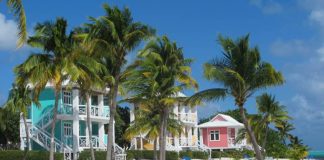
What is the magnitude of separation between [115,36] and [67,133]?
2022 cm

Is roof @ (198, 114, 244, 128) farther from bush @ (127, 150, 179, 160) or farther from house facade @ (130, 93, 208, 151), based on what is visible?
bush @ (127, 150, 179, 160)

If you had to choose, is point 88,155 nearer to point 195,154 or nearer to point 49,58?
point 49,58

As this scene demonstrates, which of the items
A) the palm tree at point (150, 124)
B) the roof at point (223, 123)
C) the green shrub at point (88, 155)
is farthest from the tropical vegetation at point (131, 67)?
the roof at point (223, 123)

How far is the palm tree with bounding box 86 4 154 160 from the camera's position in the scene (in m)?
27.7

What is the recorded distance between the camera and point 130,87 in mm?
30953

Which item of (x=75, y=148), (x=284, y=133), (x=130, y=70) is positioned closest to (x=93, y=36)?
(x=130, y=70)

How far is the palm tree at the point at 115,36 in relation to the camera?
2766 centimetres

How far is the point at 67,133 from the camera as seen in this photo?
1801 inches

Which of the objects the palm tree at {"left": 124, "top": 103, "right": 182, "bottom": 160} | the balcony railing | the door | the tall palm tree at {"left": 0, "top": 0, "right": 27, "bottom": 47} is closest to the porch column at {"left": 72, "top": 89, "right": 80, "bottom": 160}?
the door

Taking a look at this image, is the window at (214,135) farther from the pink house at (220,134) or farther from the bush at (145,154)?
the bush at (145,154)

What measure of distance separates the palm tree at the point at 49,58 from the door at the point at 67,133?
1605 centimetres

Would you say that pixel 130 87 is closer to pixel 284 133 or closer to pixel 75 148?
pixel 75 148

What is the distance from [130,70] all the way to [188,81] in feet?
12.0

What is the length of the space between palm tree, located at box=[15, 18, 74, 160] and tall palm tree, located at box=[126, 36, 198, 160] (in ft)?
13.0
